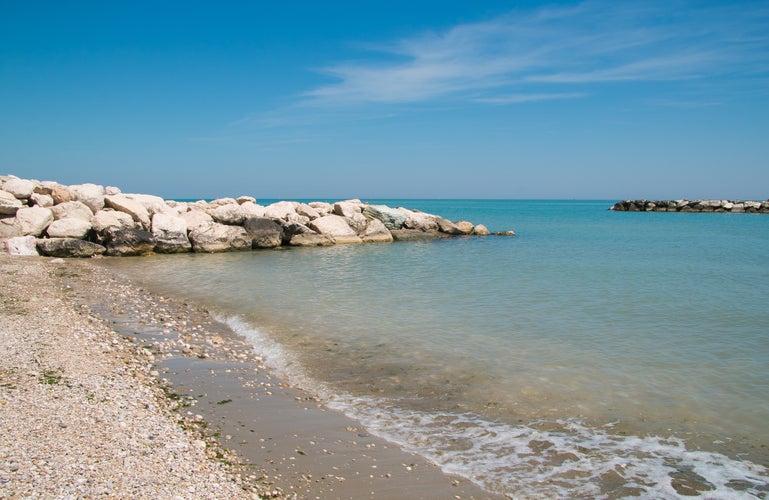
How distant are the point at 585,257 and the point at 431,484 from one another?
22.0m

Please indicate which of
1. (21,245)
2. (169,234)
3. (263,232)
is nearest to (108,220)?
(169,234)

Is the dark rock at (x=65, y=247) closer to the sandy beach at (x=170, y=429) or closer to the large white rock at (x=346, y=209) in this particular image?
the sandy beach at (x=170, y=429)

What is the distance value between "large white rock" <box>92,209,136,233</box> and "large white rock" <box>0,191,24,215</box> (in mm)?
3107

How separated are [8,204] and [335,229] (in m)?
15.3

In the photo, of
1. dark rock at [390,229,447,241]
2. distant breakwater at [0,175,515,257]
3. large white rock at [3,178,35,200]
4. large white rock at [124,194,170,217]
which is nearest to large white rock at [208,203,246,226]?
distant breakwater at [0,175,515,257]

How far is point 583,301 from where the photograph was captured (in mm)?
14047

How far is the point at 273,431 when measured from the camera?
19.6 ft

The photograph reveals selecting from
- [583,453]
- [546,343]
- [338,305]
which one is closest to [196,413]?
[583,453]

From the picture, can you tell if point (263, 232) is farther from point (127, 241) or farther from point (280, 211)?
point (127, 241)

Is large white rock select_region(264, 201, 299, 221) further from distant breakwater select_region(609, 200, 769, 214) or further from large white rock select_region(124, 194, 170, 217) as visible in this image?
distant breakwater select_region(609, 200, 769, 214)

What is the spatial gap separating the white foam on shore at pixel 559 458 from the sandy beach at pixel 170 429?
1.15 feet

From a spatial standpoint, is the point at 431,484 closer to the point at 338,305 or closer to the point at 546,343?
the point at 546,343

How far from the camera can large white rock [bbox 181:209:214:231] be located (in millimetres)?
25953

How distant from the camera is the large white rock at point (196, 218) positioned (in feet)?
85.1
